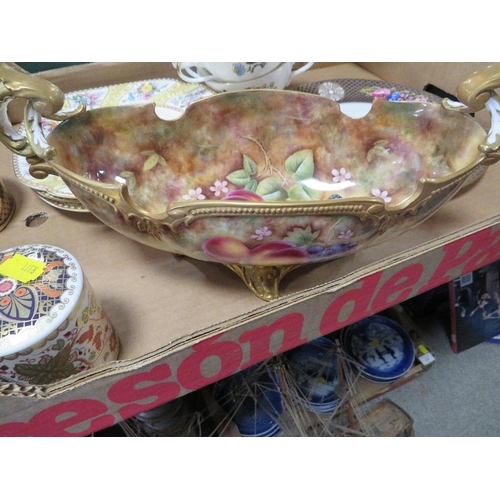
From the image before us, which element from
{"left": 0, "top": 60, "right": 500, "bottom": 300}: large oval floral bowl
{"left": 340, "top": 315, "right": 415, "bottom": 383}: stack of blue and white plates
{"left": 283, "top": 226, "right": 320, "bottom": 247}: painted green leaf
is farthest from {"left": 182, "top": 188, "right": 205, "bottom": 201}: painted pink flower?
{"left": 340, "top": 315, "right": 415, "bottom": 383}: stack of blue and white plates

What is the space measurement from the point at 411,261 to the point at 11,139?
19.6 inches

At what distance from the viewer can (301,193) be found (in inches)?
25.9

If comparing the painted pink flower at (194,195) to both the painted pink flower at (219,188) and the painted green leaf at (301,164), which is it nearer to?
the painted pink flower at (219,188)

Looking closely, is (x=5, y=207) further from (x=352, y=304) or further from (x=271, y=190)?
(x=352, y=304)

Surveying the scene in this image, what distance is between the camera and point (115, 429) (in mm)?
843

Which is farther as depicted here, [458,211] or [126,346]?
[458,211]

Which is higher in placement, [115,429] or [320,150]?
[320,150]

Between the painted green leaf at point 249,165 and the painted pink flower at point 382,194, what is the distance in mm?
179

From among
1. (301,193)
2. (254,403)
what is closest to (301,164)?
(301,193)

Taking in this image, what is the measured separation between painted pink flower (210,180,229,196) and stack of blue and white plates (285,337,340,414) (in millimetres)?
430

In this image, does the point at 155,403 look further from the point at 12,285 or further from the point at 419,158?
the point at 419,158

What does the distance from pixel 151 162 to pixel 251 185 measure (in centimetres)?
15

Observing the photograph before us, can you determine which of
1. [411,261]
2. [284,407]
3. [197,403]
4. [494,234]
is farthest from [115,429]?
[494,234]

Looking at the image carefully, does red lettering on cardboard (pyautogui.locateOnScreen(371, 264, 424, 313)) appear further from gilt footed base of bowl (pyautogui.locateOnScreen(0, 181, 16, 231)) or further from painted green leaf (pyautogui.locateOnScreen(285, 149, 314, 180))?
gilt footed base of bowl (pyautogui.locateOnScreen(0, 181, 16, 231))
